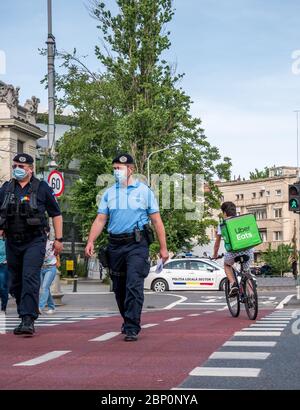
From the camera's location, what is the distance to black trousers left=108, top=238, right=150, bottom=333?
9.63 m

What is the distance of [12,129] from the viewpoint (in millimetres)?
62719

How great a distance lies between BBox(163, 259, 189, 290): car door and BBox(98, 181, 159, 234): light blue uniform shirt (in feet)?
92.2

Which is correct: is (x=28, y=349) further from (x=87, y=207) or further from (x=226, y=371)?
(x=87, y=207)

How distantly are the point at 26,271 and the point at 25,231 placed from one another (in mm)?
430

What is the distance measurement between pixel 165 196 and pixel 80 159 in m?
6.41

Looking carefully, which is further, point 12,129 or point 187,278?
point 12,129

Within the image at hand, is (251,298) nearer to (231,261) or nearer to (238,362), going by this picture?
(231,261)

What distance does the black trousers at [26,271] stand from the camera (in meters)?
10.0

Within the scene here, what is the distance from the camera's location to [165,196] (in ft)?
187

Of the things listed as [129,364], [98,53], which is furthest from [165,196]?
[129,364]

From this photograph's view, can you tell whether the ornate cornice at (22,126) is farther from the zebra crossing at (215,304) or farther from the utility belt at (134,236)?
the utility belt at (134,236)

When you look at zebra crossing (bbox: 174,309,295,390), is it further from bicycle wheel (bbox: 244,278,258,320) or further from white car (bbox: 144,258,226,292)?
white car (bbox: 144,258,226,292)

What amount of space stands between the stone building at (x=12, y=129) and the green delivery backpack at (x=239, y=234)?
46613 mm

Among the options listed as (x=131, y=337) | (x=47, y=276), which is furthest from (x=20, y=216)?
(x=47, y=276)
